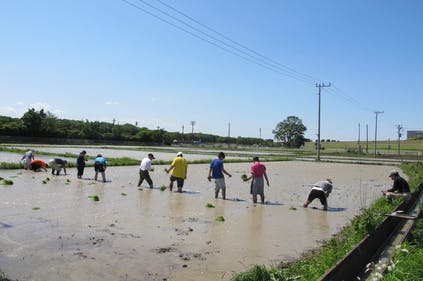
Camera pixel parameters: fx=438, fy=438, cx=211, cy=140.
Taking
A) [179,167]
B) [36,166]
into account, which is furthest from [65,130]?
[179,167]

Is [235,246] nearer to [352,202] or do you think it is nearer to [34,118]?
[352,202]

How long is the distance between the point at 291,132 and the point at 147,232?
16469 cm

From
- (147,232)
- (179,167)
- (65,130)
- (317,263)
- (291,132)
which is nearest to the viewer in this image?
(317,263)

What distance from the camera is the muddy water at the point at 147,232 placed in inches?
275

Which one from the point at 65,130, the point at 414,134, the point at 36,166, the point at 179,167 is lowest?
the point at 36,166

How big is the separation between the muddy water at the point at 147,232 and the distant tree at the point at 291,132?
505 ft

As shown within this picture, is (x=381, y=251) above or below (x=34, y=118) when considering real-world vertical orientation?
below

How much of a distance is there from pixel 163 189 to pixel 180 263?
415 inches

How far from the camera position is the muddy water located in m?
6.99

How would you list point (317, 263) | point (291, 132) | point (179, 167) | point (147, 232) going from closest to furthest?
1. point (317, 263)
2. point (147, 232)
3. point (179, 167)
4. point (291, 132)

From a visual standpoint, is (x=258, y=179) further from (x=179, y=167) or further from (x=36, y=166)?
(x=36, y=166)

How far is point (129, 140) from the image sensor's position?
114500mm

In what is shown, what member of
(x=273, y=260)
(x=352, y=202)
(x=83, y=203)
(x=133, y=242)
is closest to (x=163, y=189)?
(x=83, y=203)

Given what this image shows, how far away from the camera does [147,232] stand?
31.7ft
